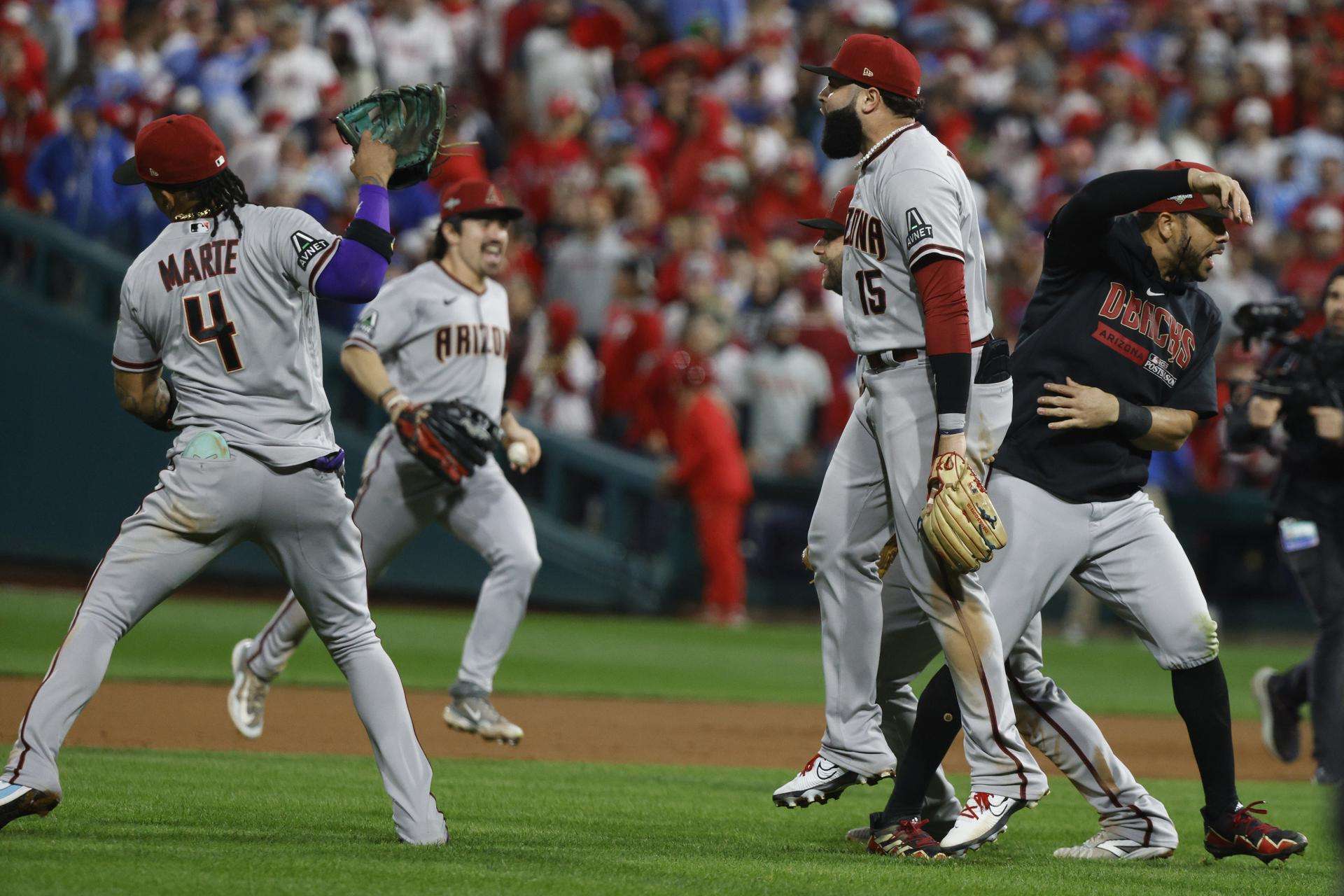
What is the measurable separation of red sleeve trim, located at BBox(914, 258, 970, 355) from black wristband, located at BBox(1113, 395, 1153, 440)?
24.2 inches

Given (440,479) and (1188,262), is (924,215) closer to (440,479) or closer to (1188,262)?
(1188,262)

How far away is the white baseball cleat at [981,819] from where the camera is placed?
496 cm

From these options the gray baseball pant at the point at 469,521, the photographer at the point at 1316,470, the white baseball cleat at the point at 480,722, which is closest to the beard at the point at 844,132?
the photographer at the point at 1316,470

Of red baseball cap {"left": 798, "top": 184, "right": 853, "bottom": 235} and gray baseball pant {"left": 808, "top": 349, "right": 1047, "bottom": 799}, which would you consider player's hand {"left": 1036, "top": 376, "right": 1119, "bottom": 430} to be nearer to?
gray baseball pant {"left": 808, "top": 349, "right": 1047, "bottom": 799}

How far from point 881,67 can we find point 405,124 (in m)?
1.44

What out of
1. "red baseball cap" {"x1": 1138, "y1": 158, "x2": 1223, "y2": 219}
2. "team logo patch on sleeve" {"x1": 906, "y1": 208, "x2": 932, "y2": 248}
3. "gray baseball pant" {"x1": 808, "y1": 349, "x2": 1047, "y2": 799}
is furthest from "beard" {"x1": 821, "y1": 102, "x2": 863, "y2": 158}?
"red baseball cap" {"x1": 1138, "y1": 158, "x2": 1223, "y2": 219}

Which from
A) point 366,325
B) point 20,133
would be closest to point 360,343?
point 366,325

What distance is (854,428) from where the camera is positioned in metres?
5.38

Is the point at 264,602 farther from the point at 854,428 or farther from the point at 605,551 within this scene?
the point at 854,428

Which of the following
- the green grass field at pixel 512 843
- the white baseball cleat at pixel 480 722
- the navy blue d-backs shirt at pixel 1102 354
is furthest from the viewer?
the white baseball cleat at pixel 480 722

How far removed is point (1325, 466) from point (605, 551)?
25.4 feet

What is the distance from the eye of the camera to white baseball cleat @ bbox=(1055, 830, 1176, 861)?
17.4 ft

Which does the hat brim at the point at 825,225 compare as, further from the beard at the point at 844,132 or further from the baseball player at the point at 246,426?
the baseball player at the point at 246,426

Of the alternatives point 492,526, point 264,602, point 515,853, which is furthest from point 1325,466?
point 264,602
